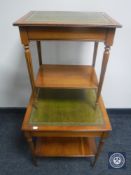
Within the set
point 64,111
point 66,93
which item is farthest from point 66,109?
point 66,93

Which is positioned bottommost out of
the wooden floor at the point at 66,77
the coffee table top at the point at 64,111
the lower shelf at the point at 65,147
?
the lower shelf at the point at 65,147

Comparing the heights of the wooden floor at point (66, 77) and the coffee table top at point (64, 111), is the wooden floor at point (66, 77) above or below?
above

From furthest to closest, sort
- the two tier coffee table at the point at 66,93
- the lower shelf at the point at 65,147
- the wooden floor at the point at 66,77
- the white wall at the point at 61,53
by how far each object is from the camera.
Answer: the lower shelf at the point at 65,147
the white wall at the point at 61,53
the wooden floor at the point at 66,77
the two tier coffee table at the point at 66,93

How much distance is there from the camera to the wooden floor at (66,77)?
96 centimetres

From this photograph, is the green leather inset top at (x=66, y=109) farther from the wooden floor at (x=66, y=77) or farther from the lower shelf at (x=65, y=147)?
the lower shelf at (x=65, y=147)

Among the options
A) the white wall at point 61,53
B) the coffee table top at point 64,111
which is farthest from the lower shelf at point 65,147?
the white wall at point 61,53

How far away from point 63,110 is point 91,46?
0.53 m

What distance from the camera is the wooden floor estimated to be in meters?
0.96

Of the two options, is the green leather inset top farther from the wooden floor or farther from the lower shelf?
the lower shelf

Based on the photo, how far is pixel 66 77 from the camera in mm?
1036

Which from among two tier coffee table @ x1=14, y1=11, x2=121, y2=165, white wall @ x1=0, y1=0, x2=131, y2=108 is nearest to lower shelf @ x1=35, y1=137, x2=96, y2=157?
two tier coffee table @ x1=14, y1=11, x2=121, y2=165

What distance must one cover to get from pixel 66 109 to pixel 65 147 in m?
0.36

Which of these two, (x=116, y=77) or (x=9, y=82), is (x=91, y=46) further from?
(x=9, y=82)

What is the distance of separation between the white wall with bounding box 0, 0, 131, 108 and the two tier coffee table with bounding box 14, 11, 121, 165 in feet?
0.49
